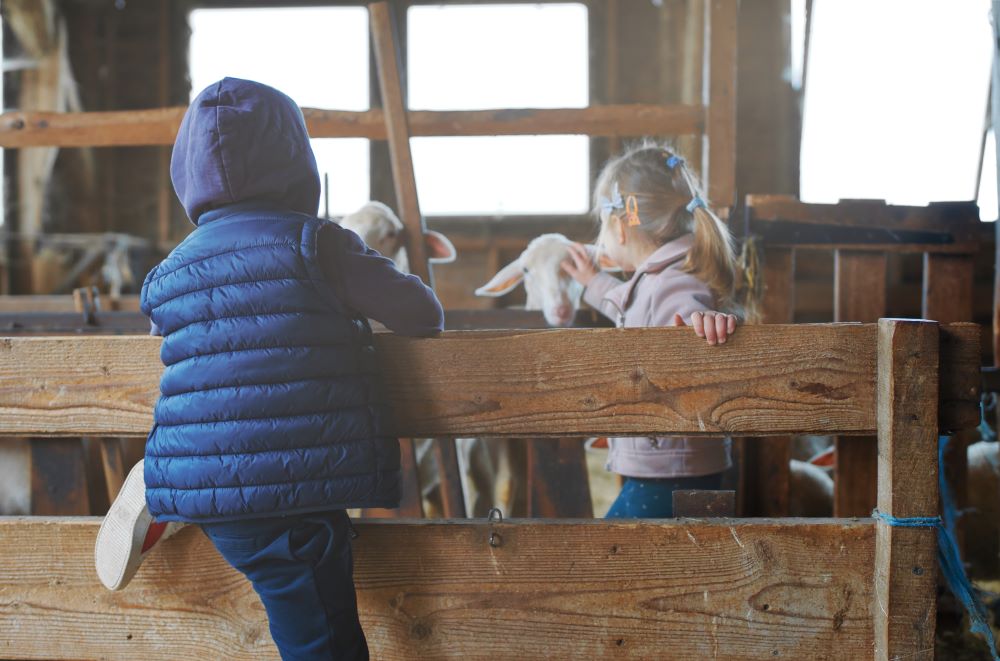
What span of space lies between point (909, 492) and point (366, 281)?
37.9 inches

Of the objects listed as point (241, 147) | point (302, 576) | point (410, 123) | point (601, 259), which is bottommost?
point (302, 576)

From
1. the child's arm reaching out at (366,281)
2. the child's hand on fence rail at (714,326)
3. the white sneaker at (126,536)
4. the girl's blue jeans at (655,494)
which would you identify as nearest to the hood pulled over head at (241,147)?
the child's arm reaching out at (366,281)

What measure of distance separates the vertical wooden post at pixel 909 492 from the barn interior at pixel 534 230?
1 cm

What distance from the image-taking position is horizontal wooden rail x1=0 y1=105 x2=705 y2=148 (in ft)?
8.97

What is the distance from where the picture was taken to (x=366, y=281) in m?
1.43

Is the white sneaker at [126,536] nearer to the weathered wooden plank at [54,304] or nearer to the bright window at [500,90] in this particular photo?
the weathered wooden plank at [54,304]

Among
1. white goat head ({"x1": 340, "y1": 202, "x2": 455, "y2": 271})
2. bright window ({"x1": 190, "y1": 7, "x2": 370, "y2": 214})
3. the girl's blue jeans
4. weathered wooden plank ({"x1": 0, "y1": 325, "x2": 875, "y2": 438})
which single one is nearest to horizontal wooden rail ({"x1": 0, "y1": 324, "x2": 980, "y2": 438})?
weathered wooden plank ({"x1": 0, "y1": 325, "x2": 875, "y2": 438})

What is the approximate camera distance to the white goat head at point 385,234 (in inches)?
115

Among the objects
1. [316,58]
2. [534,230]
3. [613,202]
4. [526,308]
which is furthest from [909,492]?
[316,58]

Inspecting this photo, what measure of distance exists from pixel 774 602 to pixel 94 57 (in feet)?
30.7

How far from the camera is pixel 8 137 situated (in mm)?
3012

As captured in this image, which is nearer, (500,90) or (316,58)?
(500,90)

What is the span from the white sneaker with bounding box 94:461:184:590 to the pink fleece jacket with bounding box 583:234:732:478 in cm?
102

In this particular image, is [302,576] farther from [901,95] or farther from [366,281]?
[901,95]
